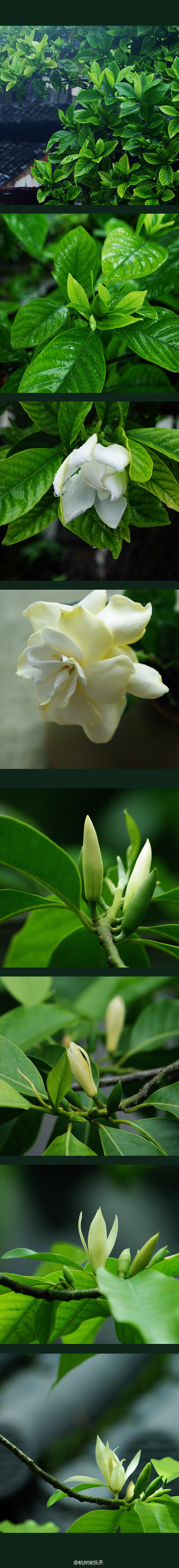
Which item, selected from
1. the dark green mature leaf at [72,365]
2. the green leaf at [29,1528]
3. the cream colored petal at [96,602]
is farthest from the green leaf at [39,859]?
the green leaf at [29,1528]

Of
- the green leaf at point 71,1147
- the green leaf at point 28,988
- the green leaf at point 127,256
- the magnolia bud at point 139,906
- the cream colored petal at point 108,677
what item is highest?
the green leaf at point 127,256

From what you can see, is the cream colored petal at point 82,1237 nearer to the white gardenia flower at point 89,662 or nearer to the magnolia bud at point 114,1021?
the magnolia bud at point 114,1021

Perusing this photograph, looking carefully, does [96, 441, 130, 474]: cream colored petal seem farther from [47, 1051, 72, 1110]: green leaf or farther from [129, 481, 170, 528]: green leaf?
[47, 1051, 72, 1110]: green leaf

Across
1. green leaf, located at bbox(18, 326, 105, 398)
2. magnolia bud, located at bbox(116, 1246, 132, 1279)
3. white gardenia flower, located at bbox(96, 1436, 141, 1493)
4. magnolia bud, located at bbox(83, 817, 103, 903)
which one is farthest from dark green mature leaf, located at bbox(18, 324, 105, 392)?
white gardenia flower, located at bbox(96, 1436, 141, 1493)

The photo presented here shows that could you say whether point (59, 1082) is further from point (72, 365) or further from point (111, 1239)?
point (72, 365)

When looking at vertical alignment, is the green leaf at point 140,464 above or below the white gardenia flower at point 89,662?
above

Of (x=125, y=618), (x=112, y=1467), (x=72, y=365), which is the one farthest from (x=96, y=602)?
(x=112, y=1467)
